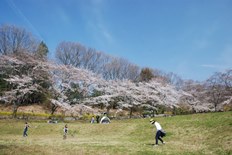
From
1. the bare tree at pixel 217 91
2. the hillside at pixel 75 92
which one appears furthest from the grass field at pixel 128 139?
the bare tree at pixel 217 91

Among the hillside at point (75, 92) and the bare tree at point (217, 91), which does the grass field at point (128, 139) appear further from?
the bare tree at point (217, 91)

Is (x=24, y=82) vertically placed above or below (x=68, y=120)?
above

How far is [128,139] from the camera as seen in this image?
24578 mm

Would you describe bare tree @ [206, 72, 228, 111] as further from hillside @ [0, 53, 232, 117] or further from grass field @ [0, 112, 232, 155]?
grass field @ [0, 112, 232, 155]

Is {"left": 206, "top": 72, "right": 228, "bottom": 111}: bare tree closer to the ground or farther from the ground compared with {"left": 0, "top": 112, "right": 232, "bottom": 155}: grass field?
farther from the ground

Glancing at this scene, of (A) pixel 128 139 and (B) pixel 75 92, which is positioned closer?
(A) pixel 128 139

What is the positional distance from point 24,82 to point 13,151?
31197 millimetres

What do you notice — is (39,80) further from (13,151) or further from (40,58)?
(13,151)

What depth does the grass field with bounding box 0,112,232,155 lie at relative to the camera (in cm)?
1608

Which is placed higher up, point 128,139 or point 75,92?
point 75,92

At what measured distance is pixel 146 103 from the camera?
59.7 meters

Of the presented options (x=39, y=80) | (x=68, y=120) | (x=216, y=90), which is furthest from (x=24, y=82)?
(x=216, y=90)

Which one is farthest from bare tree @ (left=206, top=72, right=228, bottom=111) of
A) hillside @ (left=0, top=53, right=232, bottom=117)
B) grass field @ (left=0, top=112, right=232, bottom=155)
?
grass field @ (left=0, top=112, right=232, bottom=155)

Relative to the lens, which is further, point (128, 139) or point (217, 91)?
point (217, 91)
